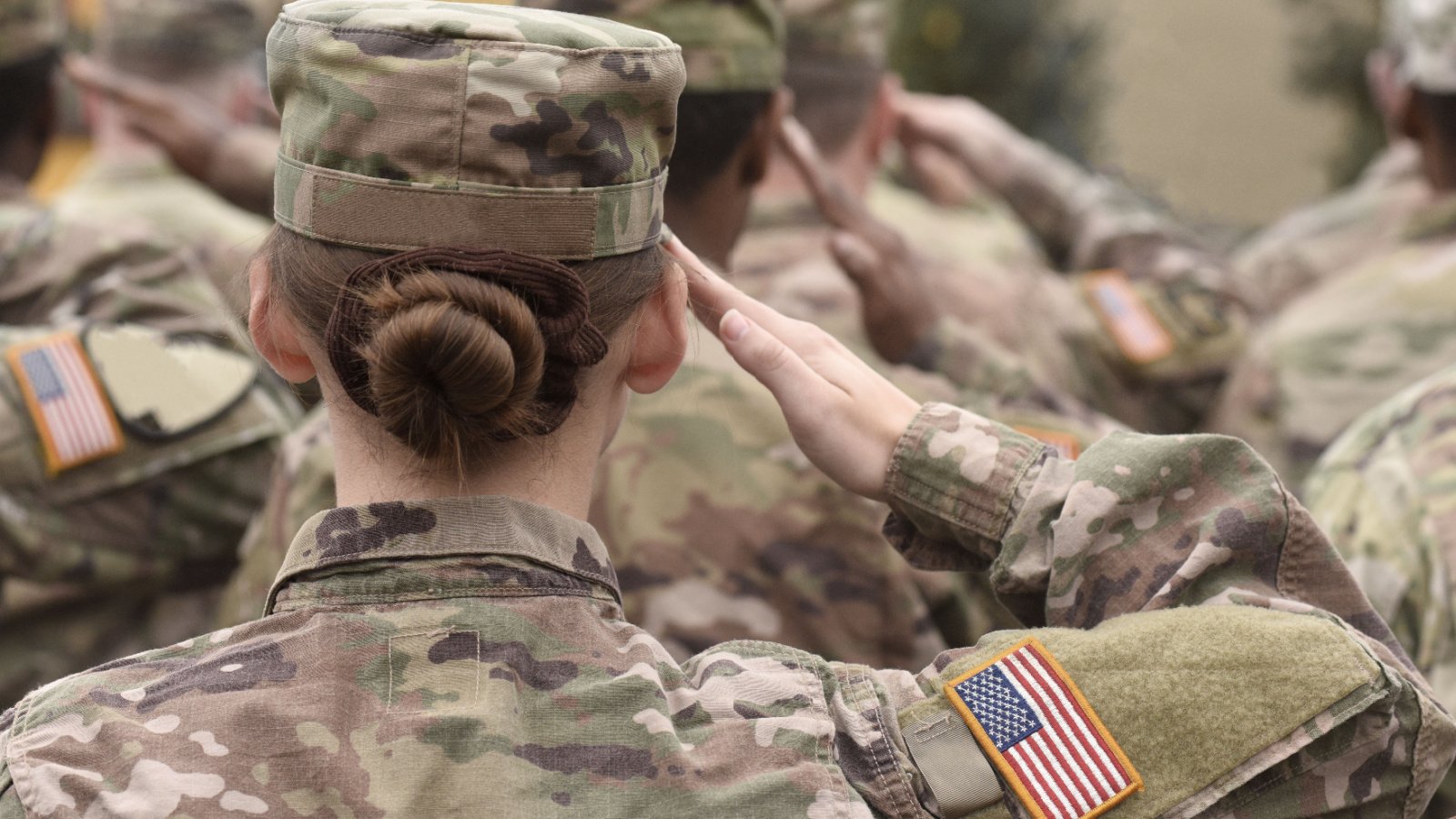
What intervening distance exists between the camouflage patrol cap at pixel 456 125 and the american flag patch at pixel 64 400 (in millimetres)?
1421

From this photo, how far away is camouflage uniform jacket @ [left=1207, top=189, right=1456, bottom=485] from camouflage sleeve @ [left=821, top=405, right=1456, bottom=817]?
7.44ft

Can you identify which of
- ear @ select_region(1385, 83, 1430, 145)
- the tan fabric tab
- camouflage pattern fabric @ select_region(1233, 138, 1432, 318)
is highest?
the tan fabric tab

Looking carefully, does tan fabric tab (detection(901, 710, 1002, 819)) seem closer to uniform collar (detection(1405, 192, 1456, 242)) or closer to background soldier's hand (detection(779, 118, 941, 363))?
background soldier's hand (detection(779, 118, 941, 363))

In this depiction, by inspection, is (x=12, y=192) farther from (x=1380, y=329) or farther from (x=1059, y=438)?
(x=1380, y=329)

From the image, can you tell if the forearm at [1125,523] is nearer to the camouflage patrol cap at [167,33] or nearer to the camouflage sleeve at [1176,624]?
the camouflage sleeve at [1176,624]

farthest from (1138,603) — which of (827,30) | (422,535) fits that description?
(827,30)

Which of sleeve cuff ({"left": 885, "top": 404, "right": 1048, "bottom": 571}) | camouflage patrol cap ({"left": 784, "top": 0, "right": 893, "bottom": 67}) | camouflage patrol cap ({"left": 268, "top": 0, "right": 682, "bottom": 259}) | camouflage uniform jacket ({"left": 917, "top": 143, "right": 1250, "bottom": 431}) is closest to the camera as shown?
camouflage patrol cap ({"left": 268, "top": 0, "right": 682, "bottom": 259})

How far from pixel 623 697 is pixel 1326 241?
483 cm

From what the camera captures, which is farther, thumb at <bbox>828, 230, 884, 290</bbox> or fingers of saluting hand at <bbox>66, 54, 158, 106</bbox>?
fingers of saluting hand at <bbox>66, 54, 158, 106</bbox>

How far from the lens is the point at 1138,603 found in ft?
5.07

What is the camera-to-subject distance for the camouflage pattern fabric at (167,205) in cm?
398

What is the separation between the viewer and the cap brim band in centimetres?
136

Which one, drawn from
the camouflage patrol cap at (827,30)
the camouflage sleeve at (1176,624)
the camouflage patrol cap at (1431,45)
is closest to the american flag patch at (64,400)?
the camouflage sleeve at (1176,624)

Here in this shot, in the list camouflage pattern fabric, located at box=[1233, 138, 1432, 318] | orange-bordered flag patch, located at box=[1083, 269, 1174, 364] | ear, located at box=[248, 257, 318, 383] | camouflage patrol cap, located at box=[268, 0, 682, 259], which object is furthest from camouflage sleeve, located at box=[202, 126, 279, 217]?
camouflage pattern fabric, located at box=[1233, 138, 1432, 318]
